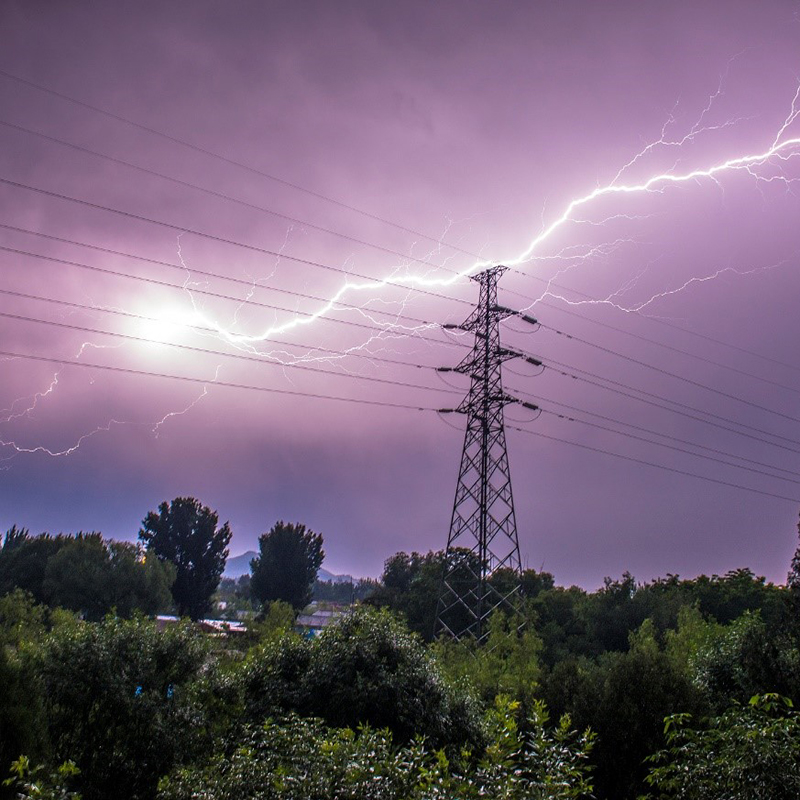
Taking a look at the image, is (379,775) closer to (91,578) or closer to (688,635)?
(688,635)

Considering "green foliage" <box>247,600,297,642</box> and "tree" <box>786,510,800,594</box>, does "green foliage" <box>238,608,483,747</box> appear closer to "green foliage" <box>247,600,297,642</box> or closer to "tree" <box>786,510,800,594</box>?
"tree" <box>786,510,800,594</box>

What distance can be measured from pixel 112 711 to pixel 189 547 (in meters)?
57.3

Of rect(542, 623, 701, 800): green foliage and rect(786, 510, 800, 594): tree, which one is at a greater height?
rect(786, 510, 800, 594): tree

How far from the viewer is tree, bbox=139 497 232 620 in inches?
2549

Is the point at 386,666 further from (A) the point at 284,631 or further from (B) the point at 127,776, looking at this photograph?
A: (B) the point at 127,776

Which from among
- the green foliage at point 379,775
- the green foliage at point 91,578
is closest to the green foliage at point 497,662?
the green foliage at point 379,775

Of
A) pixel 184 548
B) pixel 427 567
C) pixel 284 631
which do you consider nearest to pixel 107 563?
pixel 184 548

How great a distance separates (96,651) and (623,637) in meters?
41.7

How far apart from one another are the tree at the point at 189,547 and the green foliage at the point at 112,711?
56332mm

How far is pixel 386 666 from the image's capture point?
1214cm

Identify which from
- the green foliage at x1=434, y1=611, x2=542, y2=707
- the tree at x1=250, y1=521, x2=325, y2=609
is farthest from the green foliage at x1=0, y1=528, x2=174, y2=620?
the green foliage at x1=434, y1=611, x2=542, y2=707

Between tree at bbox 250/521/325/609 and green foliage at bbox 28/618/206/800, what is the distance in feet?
187

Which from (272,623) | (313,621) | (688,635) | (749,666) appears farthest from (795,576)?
(313,621)

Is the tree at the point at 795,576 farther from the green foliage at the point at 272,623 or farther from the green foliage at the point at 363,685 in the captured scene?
the green foliage at the point at 272,623
